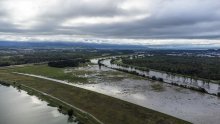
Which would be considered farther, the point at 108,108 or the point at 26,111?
the point at 108,108

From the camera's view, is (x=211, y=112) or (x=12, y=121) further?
(x=211, y=112)

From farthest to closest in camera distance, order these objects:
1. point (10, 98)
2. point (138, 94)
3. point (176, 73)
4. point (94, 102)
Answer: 1. point (176, 73)
2. point (138, 94)
3. point (10, 98)
4. point (94, 102)

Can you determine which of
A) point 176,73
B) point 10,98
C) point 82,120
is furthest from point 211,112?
point 176,73

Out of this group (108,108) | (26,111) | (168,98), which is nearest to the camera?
(26,111)

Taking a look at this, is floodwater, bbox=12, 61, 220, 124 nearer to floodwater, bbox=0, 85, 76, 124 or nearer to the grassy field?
the grassy field

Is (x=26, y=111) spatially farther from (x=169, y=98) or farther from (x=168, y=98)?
(x=169, y=98)

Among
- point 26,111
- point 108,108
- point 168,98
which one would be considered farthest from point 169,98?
point 26,111

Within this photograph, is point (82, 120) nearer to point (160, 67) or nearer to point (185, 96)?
point (185, 96)

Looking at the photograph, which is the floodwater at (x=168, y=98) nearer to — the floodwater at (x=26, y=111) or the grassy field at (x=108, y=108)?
the grassy field at (x=108, y=108)

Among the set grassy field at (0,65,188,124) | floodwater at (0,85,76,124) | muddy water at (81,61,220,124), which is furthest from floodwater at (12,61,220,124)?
floodwater at (0,85,76,124)
